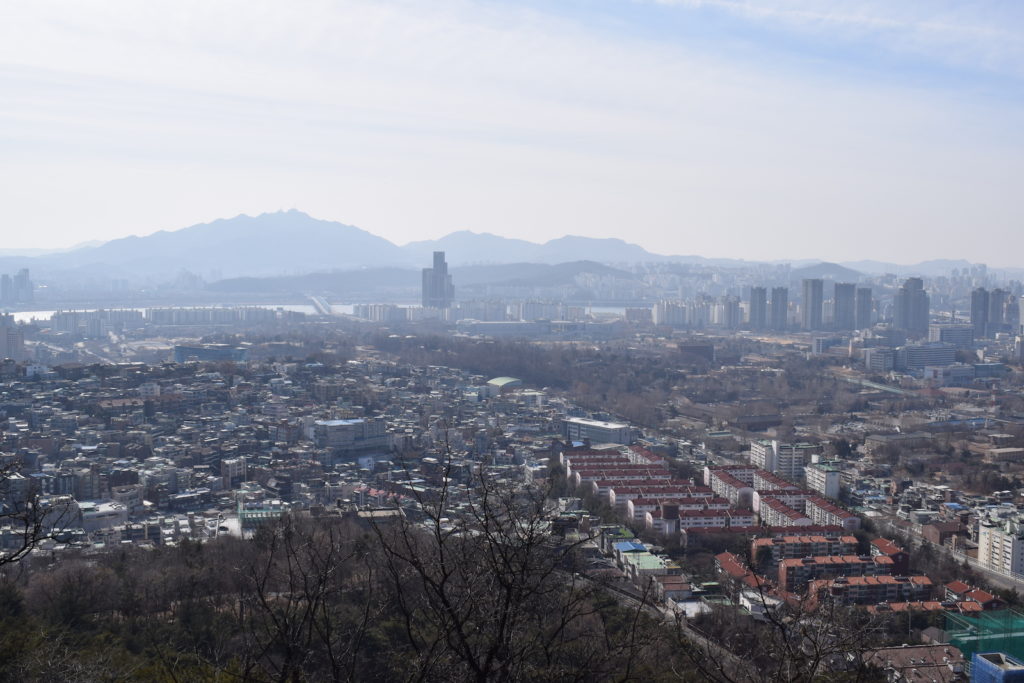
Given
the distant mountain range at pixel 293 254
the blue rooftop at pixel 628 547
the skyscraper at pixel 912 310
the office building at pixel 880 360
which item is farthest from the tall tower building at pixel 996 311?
the blue rooftop at pixel 628 547

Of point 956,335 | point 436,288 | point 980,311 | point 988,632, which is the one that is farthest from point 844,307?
point 988,632

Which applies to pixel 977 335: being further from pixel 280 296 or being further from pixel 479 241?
pixel 479 241

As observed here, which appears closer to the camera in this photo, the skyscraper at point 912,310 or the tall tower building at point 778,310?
the skyscraper at point 912,310

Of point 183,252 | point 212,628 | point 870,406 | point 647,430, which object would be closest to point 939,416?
point 870,406

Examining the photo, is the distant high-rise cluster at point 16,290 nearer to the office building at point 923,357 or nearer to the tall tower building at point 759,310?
the tall tower building at point 759,310

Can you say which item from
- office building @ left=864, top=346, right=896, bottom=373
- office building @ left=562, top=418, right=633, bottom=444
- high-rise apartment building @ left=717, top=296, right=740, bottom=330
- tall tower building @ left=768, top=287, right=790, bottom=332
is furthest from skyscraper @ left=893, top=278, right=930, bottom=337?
office building @ left=562, top=418, right=633, bottom=444

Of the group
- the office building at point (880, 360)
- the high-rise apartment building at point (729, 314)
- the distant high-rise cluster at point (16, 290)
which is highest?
the distant high-rise cluster at point (16, 290)

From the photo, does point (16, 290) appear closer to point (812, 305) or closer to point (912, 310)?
point (812, 305)
